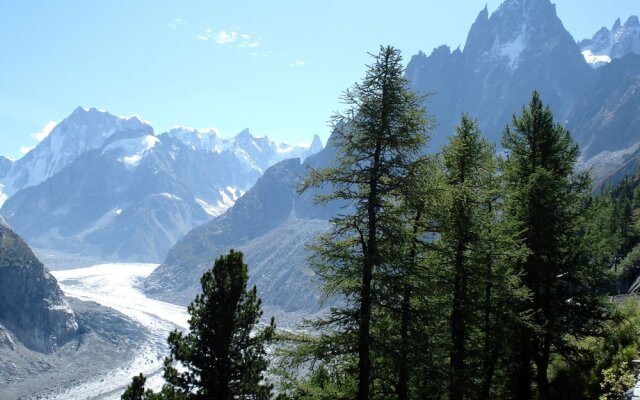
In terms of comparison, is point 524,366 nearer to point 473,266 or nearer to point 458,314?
point 458,314

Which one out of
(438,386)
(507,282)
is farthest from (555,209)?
(438,386)

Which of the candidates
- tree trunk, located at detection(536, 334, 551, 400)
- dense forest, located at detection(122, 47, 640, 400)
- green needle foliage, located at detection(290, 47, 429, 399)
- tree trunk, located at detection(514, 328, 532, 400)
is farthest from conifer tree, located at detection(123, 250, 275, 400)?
tree trunk, located at detection(536, 334, 551, 400)

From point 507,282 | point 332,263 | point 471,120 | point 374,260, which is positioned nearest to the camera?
point 374,260

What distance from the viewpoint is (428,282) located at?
1445 cm

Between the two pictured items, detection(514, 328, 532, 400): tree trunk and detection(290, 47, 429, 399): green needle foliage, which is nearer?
detection(290, 47, 429, 399): green needle foliage

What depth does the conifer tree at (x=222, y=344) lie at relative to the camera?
18.4 m

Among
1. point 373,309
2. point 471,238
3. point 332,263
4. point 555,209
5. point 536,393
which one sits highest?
point 555,209

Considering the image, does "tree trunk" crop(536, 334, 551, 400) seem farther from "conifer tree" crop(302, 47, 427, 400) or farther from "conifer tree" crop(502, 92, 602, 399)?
"conifer tree" crop(302, 47, 427, 400)

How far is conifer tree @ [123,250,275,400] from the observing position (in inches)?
725

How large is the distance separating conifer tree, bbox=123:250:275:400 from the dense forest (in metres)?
0.05

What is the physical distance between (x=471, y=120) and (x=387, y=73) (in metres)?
5.73

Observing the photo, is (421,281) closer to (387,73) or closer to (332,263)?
(332,263)

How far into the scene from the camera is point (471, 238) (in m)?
16.6

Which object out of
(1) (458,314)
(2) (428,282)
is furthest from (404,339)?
(1) (458,314)
